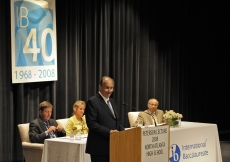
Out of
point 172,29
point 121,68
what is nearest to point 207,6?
point 172,29

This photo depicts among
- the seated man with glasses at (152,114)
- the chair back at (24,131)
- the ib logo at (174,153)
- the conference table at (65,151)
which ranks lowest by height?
the ib logo at (174,153)

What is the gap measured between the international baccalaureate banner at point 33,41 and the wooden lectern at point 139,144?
2.81 meters

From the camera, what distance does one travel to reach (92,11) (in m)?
8.52

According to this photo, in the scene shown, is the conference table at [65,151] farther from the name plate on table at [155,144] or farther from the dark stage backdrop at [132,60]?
the dark stage backdrop at [132,60]

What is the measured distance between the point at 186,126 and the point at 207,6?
4631 millimetres

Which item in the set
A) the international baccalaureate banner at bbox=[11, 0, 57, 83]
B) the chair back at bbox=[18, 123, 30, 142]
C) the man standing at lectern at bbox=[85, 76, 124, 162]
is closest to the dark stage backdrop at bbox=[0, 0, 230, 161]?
the international baccalaureate banner at bbox=[11, 0, 57, 83]

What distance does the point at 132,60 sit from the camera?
927cm

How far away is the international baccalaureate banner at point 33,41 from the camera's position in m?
7.18

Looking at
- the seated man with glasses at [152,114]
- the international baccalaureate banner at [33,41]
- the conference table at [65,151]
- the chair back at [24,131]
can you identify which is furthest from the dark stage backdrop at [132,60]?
the conference table at [65,151]

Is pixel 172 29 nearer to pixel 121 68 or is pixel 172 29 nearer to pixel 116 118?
pixel 121 68

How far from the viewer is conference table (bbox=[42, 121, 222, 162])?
563cm

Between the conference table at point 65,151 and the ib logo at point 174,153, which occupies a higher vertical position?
the conference table at point 65,151

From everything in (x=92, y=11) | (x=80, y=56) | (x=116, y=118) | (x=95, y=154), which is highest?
(x=92, y=11)

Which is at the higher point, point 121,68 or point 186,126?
point 121,68
